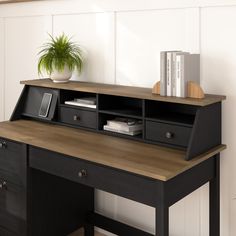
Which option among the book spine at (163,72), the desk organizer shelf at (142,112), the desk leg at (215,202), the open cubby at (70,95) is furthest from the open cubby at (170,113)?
the open cubby at (70,95)

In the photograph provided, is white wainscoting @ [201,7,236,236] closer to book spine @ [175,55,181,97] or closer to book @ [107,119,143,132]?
book spine @ [175,55,181,97]

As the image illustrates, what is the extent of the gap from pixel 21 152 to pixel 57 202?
466 mm

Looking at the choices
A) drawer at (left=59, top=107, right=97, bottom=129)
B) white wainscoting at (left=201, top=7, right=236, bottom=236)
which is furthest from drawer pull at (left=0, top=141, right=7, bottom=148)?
white wainscoting at (left=201, top=7, right=236, bottom=236)

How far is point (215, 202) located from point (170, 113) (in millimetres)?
519

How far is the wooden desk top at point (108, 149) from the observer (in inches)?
69.4

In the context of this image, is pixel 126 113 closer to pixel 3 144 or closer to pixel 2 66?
pixel 3 144

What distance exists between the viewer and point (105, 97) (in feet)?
7.67

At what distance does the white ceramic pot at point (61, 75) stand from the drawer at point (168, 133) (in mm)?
725

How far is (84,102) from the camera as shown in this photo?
2426 millimetres

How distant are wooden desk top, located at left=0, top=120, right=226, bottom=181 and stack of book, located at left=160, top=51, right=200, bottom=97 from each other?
291 millimetres

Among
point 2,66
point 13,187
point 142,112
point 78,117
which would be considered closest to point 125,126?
point 142,112

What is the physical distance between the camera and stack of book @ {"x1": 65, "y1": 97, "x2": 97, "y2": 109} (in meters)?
2.38

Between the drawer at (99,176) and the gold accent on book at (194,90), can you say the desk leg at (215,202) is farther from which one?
the drawer at (99,176)

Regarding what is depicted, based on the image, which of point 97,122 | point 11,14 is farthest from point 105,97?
point 11,14
